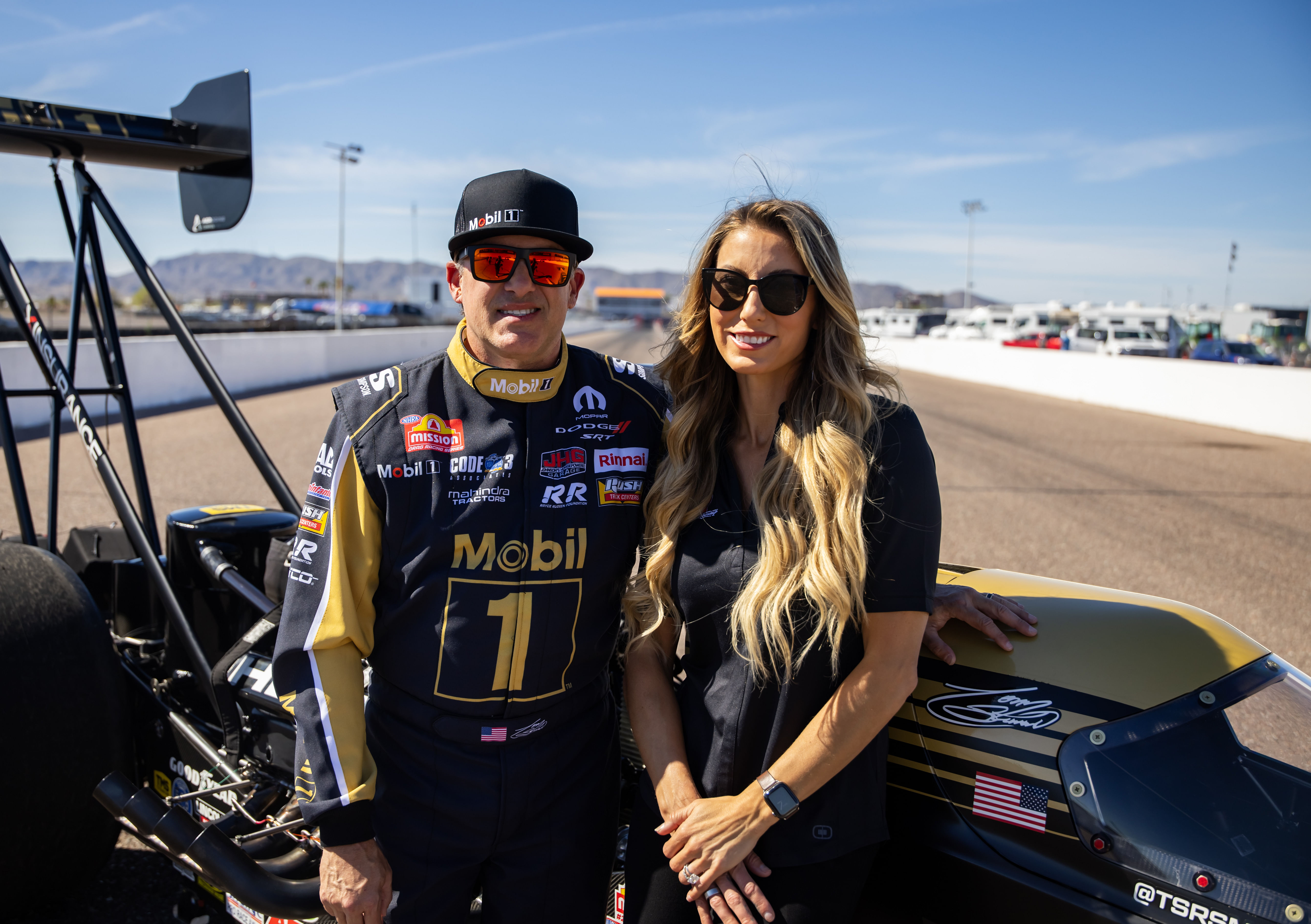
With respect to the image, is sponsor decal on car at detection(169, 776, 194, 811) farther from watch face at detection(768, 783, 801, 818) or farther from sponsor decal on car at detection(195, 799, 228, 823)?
watch face at detection(768, 783, 801, 818)

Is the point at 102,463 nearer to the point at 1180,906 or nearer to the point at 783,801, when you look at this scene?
the point at 783,801

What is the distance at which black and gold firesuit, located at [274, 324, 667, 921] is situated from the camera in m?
1.74

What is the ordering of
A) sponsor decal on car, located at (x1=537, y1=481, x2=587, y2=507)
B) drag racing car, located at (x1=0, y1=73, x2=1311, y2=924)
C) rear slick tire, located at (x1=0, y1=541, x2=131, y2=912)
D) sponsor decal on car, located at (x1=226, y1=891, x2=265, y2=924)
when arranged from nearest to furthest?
drag racing car, located at (x1=0, y1=73, x2=1311, y2=924) < sponsor decal on car, located at (x1=537, y1=481, x2=587, y2=507) < sponsor decal on car, located at (x1=226, y1=891, x2=265, y2=924) < rear slick tire, located at (x1=0, y1=541, x2=131, y2=912)

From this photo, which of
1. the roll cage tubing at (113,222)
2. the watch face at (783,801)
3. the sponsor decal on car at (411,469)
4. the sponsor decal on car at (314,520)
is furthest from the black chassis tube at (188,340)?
the watch face at (783,801)

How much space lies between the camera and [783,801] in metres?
1.69

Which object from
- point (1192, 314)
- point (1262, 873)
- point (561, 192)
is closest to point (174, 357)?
point (561, 192)

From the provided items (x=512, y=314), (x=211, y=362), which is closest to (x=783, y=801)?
(x=512, y=314)

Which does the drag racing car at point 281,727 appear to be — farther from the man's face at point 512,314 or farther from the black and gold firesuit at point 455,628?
the man's face at point 512,314

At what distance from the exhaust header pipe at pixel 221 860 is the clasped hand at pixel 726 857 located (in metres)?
0.84

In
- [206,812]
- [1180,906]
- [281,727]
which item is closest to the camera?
[1180,906]

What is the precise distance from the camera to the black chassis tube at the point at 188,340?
325 cm

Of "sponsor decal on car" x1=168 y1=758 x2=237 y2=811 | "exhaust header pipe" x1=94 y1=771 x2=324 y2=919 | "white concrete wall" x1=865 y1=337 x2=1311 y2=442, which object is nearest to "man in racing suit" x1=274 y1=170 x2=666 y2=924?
"exhaust header pipe" x1=94 y1=771 x2=324 y2=919

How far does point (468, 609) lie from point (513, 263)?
73 cm

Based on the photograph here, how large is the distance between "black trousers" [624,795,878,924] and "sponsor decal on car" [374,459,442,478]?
89cm
